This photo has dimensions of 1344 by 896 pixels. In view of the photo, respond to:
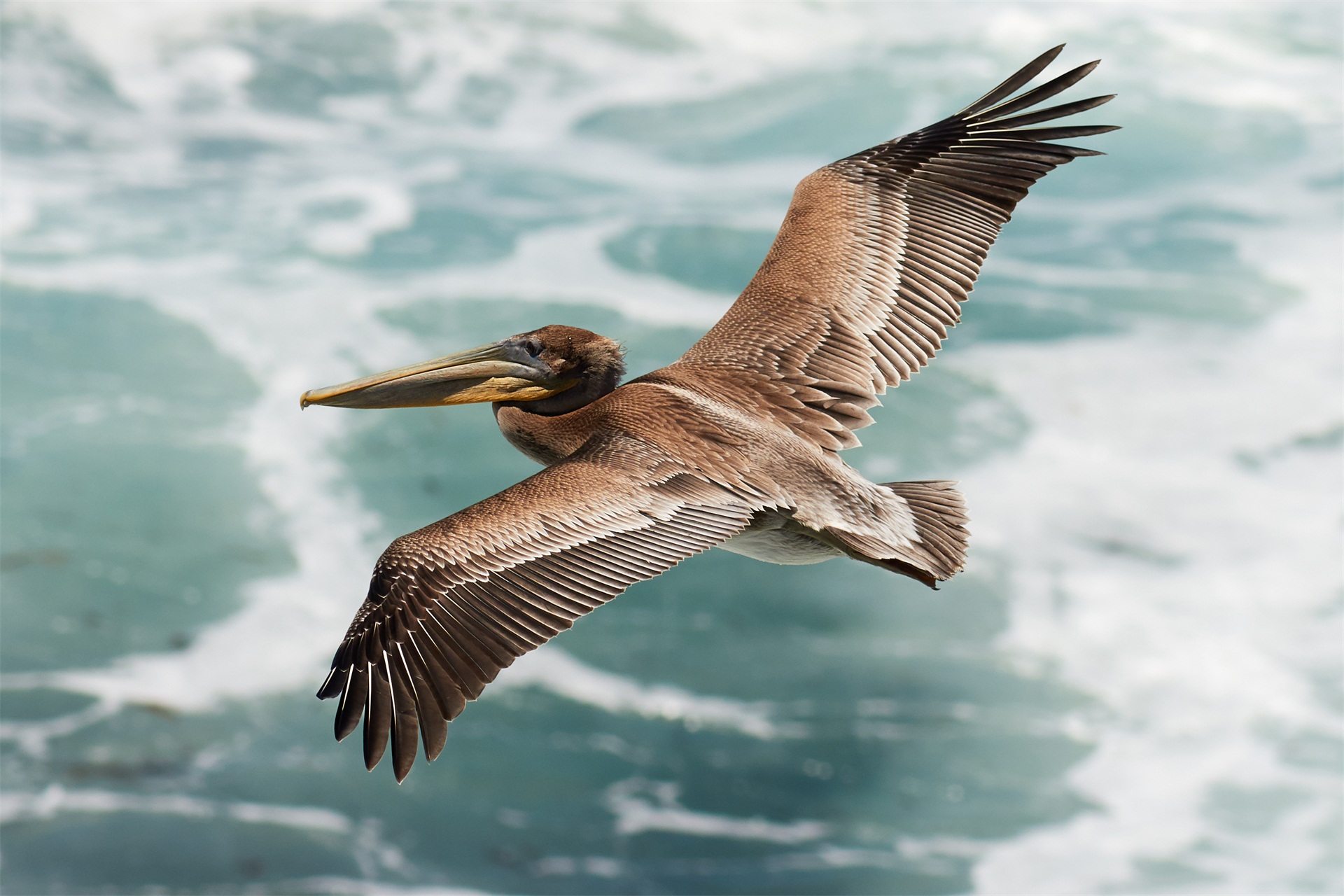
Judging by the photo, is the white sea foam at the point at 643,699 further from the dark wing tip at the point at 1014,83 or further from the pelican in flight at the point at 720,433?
the dark wing tip at the point at 1014,83

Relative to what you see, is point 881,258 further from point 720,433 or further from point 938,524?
point 720,433

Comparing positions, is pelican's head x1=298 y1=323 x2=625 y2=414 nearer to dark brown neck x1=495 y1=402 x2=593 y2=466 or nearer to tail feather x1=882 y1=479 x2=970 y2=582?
dark brown neck x1=495 y1=402 x2=593 y2=466

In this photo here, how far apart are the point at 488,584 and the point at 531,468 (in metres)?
16.1

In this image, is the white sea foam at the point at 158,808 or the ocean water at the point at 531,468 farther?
the ocean water at the point at 531,468

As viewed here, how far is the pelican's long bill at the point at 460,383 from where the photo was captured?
6277mm

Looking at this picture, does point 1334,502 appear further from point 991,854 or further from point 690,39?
point 690,39

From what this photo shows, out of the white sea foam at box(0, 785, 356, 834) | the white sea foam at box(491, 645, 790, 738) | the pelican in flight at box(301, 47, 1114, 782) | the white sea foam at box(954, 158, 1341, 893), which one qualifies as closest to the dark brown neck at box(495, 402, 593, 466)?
the pelican in flight at box(301, 47, 1114, 782)

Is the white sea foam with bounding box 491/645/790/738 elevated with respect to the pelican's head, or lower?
elevated

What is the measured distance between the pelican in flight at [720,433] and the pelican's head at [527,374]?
0.03ft

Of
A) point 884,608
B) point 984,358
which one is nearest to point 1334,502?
point 984,358

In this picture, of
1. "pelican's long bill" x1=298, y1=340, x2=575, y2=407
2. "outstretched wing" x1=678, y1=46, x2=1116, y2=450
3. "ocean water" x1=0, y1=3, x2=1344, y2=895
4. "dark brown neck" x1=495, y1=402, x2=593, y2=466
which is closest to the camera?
"pelican's long bill" x1=298, y1=340, x2=575, y2=407

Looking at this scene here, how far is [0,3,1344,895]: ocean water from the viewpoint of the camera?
18.3 meters

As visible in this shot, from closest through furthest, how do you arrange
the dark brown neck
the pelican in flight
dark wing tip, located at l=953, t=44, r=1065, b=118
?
the pelican in flight, the dark brown neck, dark wing tip, located at l=953, t=44, r=1065, b=118

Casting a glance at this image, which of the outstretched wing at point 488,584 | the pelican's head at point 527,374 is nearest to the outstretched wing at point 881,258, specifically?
the pelican's head at point 527,374
